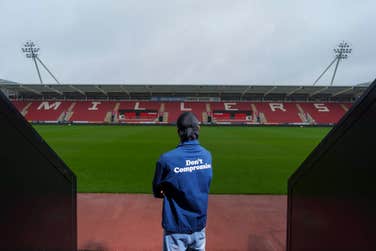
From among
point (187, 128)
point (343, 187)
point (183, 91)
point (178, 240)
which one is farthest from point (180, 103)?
point (343, 187)

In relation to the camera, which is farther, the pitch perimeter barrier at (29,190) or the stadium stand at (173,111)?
the stadium stand at (173,111)

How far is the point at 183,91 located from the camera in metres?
45.2

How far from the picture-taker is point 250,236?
14.8 ft

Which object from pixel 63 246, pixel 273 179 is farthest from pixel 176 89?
pixel 63 246

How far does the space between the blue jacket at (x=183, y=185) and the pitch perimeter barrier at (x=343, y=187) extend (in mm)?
1022

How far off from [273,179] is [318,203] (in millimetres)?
6674

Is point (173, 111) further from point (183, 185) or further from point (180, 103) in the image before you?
point (183, 185)

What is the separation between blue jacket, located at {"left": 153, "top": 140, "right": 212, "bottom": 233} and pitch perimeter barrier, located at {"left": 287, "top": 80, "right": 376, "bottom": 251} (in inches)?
40.2

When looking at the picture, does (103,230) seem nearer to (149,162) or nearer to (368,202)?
(368,202)

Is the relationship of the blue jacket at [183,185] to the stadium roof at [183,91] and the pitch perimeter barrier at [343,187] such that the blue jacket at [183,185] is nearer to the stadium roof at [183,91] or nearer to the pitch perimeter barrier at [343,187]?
the pitch perimeter barrier at [343,187]

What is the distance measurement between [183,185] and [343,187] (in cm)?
122

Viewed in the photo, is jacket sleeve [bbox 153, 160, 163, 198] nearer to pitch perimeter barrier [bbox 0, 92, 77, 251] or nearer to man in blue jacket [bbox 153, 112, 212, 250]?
man in blue jacket [bbox 153, 112, 212, 250]

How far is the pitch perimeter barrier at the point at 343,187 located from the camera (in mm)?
1542

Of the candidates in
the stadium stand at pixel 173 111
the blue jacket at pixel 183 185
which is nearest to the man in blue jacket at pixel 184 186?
the blue jacket at pixel 183 185
